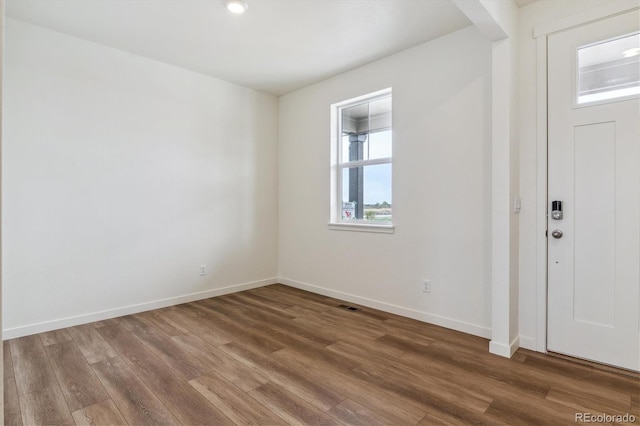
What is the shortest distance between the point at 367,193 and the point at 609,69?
2344 millimetres

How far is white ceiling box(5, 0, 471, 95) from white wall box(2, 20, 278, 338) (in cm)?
33

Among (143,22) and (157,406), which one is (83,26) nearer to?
(143,22)

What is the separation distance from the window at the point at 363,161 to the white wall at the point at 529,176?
4.19 feet

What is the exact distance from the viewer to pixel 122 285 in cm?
Result: 362

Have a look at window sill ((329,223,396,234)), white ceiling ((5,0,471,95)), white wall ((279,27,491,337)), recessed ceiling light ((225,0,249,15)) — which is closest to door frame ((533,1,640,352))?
white wall ((279,27,491,337))

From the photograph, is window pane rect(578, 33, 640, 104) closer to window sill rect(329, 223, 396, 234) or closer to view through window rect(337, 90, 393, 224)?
view through window rect(337, 90, 393, 224)

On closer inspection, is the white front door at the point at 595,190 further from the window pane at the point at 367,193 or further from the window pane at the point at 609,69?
the window pane at the point at 367,193

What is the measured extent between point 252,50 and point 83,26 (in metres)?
1.50

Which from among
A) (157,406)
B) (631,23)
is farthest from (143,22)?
(631,23)

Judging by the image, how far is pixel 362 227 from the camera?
3.98 meters

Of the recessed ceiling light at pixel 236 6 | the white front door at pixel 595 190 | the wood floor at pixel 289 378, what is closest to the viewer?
the wood floor at pixel 289 378

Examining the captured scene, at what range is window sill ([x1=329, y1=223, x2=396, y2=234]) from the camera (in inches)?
146

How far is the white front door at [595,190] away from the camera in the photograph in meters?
2.41

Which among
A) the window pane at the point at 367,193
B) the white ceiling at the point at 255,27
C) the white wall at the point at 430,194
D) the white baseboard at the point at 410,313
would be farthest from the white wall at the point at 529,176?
the window pane at the point at 367,193
